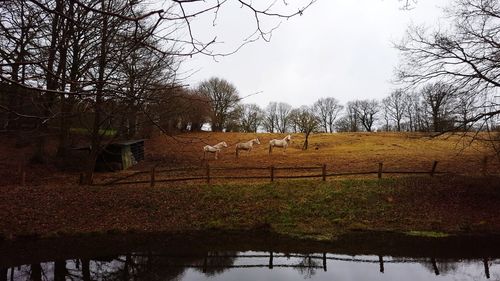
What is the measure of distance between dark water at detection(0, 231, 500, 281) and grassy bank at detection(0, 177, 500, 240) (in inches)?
49.5

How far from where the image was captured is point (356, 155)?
2909 centimetres

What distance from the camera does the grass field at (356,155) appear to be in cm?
2461

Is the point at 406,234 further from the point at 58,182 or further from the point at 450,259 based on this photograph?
the point at 58,182

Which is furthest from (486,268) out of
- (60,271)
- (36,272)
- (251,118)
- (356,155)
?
(251,118)

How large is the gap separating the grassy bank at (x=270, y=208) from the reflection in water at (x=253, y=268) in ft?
11.2

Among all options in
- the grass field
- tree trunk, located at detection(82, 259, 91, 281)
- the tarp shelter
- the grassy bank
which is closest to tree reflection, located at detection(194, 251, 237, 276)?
tree trunk, located at detection(82, 259, 91, 281)

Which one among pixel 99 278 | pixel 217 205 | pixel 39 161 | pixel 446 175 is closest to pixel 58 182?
pixel 39 161

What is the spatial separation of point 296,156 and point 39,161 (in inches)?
660

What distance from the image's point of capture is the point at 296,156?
97.3ft

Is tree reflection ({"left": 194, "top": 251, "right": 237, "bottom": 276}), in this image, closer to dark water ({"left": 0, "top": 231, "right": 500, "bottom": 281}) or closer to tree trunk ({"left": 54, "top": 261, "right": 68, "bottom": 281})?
dark water ({"left": 0, "top": 231, "right": 500, "bottom": 281})

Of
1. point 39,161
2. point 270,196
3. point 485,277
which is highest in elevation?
point 39,161

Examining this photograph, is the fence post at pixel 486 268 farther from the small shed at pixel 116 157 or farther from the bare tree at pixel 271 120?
the bare tree at pixel 271 120

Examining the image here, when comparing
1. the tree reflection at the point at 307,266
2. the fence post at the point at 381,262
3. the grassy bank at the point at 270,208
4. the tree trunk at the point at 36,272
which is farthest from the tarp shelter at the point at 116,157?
the fence post at the point at 381,262

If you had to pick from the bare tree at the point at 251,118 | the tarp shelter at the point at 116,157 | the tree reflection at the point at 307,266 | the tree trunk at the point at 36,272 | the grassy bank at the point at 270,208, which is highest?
the bare tree at the point at 251,118
